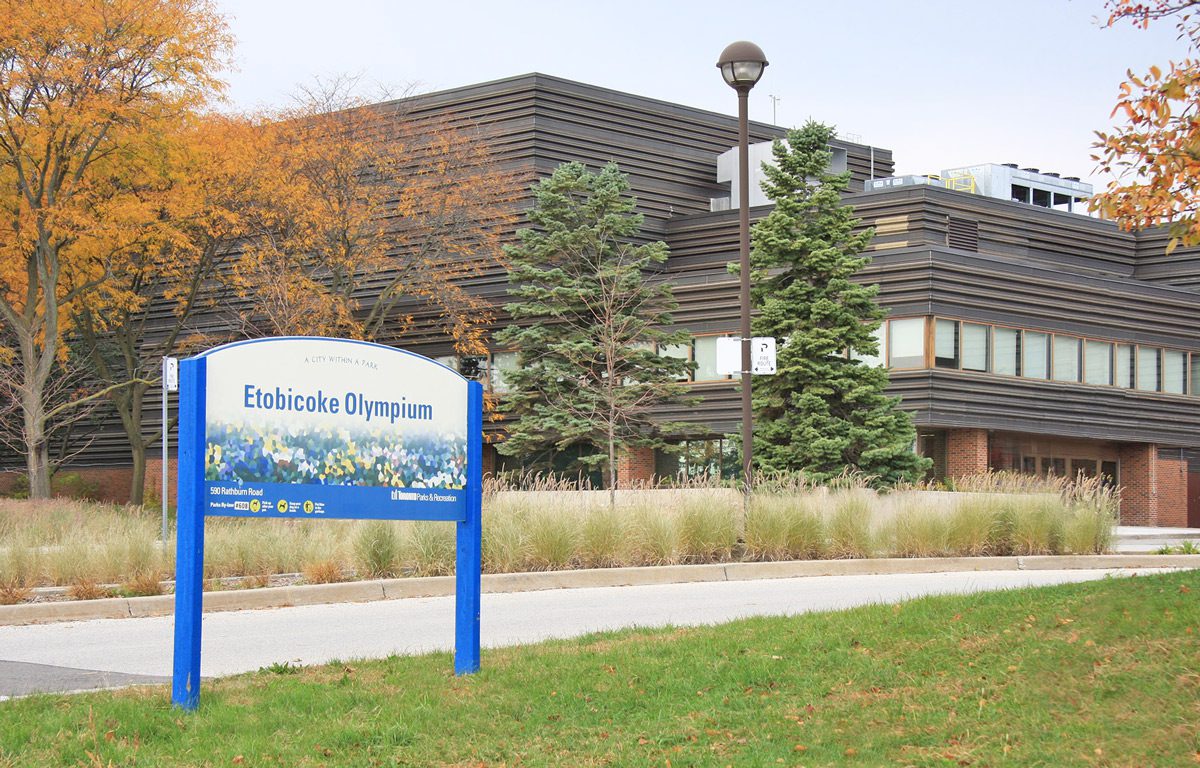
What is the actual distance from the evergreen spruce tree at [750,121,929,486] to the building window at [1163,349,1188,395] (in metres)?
17.5

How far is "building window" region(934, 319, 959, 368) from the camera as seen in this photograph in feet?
124

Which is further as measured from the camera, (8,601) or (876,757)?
(8,601)

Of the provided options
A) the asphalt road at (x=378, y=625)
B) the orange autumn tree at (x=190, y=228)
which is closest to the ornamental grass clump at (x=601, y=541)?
the asphalt road at (x=378, y=625)

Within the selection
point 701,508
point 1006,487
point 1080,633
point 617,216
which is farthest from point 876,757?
point 617,216

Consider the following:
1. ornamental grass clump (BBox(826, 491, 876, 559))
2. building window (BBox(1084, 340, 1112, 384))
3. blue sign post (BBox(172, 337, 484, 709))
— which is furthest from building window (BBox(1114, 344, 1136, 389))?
blue sign post (BBox(172, 337, 484, 709))

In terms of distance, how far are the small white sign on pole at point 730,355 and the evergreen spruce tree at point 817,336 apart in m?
9.05

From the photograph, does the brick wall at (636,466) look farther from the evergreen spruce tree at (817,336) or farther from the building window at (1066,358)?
the building window at (1066,358)

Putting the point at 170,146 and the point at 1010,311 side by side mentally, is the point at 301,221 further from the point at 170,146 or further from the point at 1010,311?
the point at 1010,311

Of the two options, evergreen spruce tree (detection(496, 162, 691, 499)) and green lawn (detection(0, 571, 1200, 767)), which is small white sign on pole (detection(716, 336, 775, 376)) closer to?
green lawn (detection(0, 571, 1200, 767))

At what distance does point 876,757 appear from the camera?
20.2ft

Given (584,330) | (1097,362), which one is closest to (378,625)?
(584,330)

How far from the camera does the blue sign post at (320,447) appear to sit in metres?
7.59

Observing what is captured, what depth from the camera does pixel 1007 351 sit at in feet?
129

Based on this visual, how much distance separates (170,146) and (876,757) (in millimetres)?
31183
